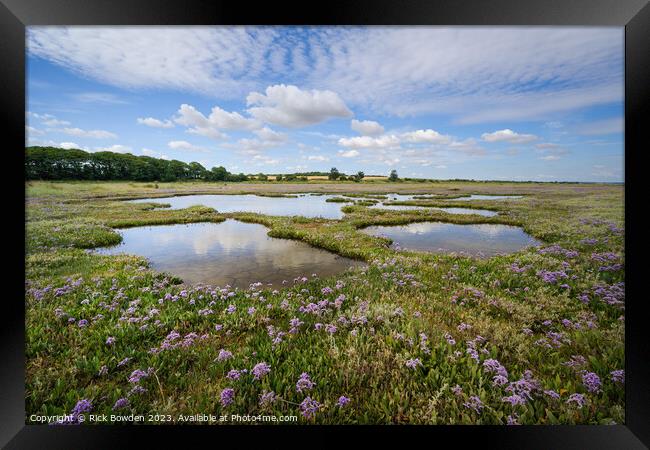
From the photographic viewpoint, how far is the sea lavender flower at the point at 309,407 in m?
3.00

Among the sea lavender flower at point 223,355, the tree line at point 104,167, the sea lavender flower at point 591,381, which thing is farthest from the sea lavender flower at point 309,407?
the tree line at point 104,167

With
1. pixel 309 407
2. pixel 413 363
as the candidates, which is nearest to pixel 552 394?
pixel 413 363

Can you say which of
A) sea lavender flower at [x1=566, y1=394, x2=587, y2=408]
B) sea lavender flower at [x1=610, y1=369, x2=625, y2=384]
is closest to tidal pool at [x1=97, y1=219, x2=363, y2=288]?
sea lavender flower at [x1=566, y1=394, x2=587, y2=408]

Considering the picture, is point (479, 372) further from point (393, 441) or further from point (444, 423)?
point (393, 441)

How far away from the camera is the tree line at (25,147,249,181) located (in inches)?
247

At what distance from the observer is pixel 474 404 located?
299cm

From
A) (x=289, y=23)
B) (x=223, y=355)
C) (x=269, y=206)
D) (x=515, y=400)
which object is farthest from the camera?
(x=269, y=206)

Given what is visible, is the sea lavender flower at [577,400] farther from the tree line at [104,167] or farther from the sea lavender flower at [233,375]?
the tree line at [104,167]

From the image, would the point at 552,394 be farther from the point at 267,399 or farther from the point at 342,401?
the point at 267,399

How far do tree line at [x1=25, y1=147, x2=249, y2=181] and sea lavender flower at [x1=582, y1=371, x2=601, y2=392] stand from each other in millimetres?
8735

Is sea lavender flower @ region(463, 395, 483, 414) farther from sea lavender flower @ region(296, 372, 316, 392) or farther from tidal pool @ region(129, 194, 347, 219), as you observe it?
tidal pool @ region(129, 194, 347, 219)

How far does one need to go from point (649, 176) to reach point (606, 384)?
120 inches

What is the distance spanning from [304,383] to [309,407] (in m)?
0.27

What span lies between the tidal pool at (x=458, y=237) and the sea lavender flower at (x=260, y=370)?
744cm
